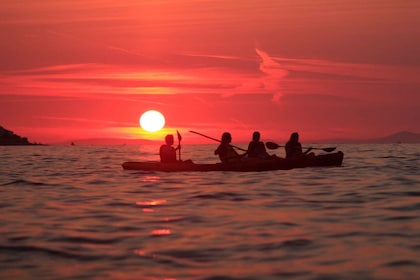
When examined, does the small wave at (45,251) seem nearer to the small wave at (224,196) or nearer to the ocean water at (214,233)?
the ocean water at (214,233)

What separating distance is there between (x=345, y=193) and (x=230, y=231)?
8.78m

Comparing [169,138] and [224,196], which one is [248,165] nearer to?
[169,138]

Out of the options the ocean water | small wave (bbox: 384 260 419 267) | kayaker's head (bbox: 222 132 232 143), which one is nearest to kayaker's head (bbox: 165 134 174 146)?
kayaker's head (bbox: 222 132 232 143)

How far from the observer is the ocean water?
1048 centimetres

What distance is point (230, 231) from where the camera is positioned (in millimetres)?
13750

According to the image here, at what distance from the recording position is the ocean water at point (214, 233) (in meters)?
10.5

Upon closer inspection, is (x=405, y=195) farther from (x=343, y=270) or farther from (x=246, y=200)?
(x=343, y=270)

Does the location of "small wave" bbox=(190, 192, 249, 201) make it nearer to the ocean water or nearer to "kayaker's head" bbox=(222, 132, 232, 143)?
the ocean water

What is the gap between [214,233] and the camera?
13.5m

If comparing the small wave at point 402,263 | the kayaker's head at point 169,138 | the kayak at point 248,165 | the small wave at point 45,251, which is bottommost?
the small wave at point 45,251

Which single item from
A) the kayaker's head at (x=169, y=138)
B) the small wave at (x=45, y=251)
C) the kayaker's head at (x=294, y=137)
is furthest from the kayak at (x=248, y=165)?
the small wave at (x=45, y=251)

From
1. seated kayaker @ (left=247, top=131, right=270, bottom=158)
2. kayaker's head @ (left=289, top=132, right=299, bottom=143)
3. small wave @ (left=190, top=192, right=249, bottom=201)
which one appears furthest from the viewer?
kayaker's head @ (left=289, top=132, right=299, bottom=143)

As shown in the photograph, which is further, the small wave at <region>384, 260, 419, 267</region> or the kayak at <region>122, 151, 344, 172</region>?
the kayak at <region>122, 151, 344, 172</region>

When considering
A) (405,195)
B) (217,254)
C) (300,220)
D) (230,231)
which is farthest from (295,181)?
(217,254)
